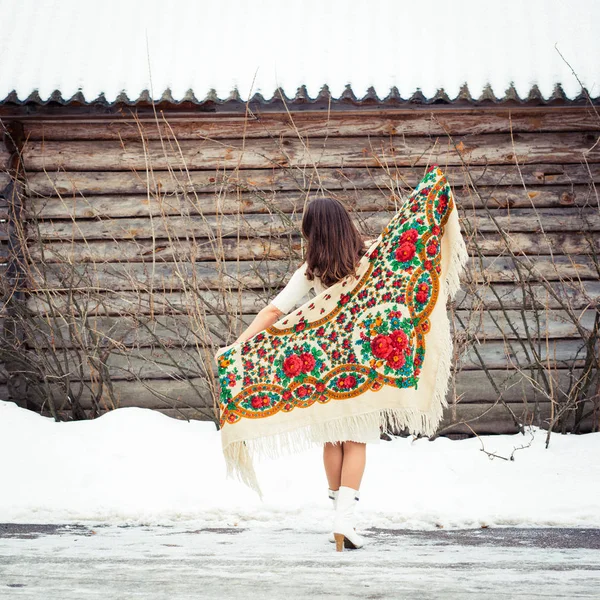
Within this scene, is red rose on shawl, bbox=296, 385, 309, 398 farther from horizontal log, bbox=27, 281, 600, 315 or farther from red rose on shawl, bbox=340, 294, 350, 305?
horizontal log, bbox=27, 281, 600, 315

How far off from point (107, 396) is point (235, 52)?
3444 millimetres

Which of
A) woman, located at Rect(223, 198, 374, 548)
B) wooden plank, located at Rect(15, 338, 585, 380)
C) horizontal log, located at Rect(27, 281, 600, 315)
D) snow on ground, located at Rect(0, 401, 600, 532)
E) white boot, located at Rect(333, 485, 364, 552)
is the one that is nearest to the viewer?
white boot, located at Rect(333, 485, 364, 552)

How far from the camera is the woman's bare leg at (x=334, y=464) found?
3814mm

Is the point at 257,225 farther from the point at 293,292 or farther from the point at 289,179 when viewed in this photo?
the point at 293,292

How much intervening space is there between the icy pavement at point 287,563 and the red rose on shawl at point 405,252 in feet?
4.52

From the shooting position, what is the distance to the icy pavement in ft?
8.99

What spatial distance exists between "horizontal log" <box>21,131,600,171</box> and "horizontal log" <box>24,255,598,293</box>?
0.88m

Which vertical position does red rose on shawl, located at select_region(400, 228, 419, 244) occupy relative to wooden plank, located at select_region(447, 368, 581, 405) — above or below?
above

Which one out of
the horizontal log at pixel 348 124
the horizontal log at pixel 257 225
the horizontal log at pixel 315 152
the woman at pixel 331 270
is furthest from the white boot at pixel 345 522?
the horizontal log at pixel 348 124

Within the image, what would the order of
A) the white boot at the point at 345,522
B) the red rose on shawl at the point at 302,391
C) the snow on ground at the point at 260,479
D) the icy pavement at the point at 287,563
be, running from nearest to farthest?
the icy pavement at the point at 287,563 < the white boot at the point at 345,522 < the red rose on shawl at the point at 302,391 < the snow on ground at the point at 260,479

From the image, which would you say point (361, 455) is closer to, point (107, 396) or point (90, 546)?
point (90, 546)

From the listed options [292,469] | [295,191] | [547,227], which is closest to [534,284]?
[547,227]

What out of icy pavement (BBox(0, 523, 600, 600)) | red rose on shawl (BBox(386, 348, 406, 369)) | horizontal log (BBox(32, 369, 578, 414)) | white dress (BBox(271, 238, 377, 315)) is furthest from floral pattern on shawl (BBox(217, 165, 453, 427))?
horizontal log (BBox(32, 369, 578, 414))

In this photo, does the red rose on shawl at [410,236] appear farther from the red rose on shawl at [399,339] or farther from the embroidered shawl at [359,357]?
the red rose on shawl at [399,339]
